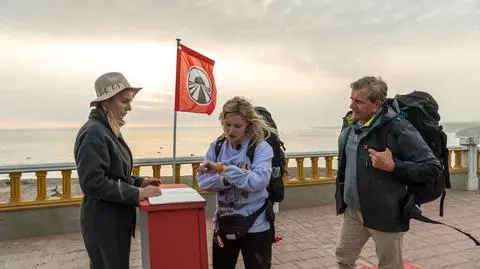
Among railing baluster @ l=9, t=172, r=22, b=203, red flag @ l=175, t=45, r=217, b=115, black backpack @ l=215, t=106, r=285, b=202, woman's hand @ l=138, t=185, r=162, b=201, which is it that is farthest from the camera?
red flag @ l=175, t=45, r=217, b=115

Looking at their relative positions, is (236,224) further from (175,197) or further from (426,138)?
(426,138)

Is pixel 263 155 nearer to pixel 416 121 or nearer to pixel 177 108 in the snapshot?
pixel 416 121

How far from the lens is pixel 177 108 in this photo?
564cm

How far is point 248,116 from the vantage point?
245 cm

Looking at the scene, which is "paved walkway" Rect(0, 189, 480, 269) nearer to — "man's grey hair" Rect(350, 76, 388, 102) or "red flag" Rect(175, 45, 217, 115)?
"red flag" Rect(175, 45, 217, 115)

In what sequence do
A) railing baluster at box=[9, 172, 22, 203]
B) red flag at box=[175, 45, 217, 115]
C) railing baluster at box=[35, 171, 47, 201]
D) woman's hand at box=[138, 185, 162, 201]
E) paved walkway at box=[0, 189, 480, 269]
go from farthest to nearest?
red flag at box=[175, 45, 217, 115]
railing baluster at box=[35, 171, 47, 201]
railing baluster at box=[9, 172, 22, 203]
paved walkway at box=[0, 189, 480, 269]
woman's hand at box=[138, 185, 162, 201]

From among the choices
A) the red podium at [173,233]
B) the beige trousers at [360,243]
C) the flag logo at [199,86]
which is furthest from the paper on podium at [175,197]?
the flag logo at [199,86]

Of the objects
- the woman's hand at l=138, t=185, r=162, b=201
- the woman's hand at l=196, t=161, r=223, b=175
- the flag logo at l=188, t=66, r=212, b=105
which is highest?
the flag logo at l=188, t=66, r=212, b=105

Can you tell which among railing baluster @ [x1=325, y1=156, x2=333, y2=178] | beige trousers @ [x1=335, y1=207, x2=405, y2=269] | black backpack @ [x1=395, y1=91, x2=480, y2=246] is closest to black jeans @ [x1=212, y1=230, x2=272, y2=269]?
beige trousers @ [x1=335, y1=207, x2=405, y2=269]

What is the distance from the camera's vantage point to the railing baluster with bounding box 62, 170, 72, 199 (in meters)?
5.32

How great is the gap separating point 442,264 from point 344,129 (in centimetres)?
225

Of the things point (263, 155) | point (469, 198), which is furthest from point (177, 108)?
point (469, 198)

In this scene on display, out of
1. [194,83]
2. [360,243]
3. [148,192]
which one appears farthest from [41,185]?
[360,243]

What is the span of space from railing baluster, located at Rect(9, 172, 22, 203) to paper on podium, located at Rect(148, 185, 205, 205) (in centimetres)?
336
